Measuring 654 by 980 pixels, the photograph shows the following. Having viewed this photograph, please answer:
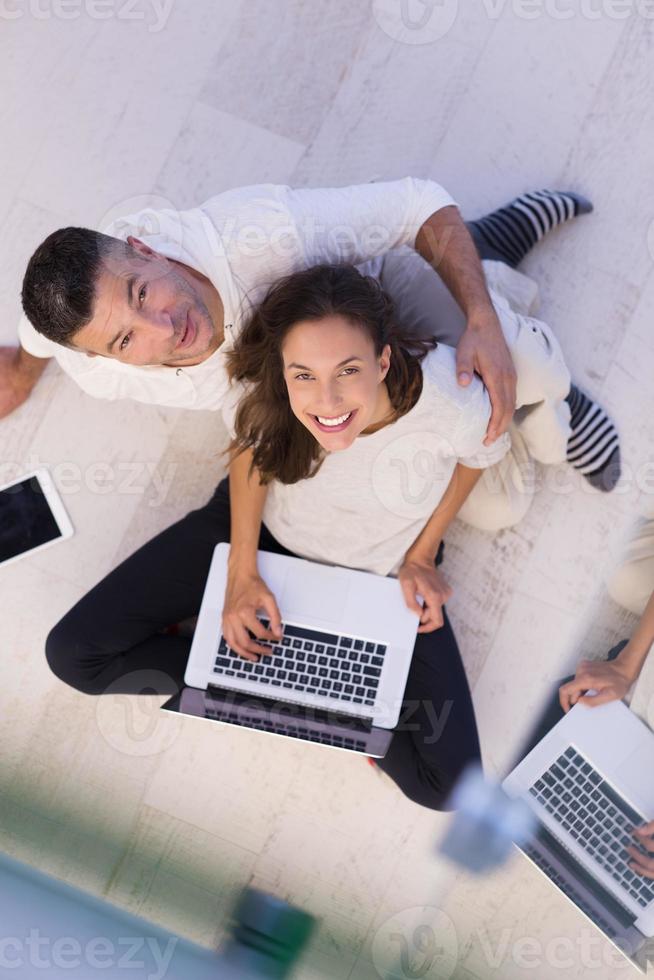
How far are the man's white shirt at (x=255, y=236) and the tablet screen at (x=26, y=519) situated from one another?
18.4 inches

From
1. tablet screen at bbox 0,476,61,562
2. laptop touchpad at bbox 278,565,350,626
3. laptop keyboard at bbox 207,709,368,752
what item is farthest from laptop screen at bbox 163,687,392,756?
tablet screen at bbox 0,476,61,562

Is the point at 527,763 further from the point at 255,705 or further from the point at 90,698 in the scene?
the point at 90,698

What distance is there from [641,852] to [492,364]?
890 mm

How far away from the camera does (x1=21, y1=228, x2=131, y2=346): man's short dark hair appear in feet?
4.00

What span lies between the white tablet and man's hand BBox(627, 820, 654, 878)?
4.21ft

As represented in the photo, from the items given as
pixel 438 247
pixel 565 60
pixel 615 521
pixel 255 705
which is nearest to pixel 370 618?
pixel 255 705

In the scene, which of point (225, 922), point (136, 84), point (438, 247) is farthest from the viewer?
point (136, 84)

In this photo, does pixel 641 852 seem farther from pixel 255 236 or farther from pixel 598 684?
pixel 255 236

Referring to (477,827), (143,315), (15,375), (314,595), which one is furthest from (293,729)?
(15,375)

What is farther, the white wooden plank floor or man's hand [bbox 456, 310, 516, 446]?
the white wooden plank floor

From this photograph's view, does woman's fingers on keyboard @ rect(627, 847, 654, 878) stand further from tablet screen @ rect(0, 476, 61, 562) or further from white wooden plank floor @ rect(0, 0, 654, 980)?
tablet screen @ rect(0, 476, 61, 562)

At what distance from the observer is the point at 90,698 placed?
180 centimetres

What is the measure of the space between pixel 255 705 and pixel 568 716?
0.59 meters

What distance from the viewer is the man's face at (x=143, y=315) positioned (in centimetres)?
124
